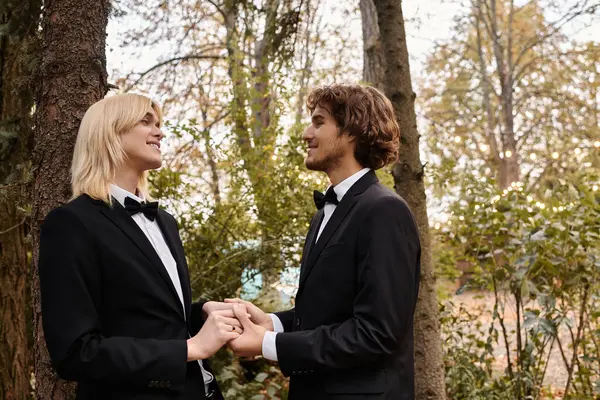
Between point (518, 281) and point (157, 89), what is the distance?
8960 mm

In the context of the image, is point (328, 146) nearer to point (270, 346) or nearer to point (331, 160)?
point (331, 160)

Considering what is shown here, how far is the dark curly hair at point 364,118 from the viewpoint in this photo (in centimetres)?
246

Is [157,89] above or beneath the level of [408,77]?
above

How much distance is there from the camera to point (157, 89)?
11.9m

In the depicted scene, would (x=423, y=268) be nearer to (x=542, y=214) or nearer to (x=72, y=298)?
(x=542, y=214)

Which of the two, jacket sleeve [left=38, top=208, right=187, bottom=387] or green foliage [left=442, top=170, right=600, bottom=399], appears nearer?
jacket sleeve [left=38, top=208, right=187, bottom=387]

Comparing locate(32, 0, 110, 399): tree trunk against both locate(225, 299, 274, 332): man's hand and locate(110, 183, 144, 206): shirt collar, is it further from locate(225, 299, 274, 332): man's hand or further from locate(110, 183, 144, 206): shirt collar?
locate(225, 299, 274, 332): man's hand

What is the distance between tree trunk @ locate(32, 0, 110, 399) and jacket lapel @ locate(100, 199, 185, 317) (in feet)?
2.62

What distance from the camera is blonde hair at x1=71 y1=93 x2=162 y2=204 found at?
222cm

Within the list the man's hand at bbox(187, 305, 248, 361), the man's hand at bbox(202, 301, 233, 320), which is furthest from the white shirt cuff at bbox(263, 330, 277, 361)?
the man's hand at bbox(202, 301, 233, 320)

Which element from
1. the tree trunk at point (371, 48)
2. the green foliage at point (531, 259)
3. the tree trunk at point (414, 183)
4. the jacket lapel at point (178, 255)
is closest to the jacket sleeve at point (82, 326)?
the jacket lapel at point (178, 255)

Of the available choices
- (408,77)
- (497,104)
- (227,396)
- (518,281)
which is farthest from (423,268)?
(497,104)

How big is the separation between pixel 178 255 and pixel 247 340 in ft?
1.49

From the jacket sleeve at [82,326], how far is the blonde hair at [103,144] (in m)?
0.17
